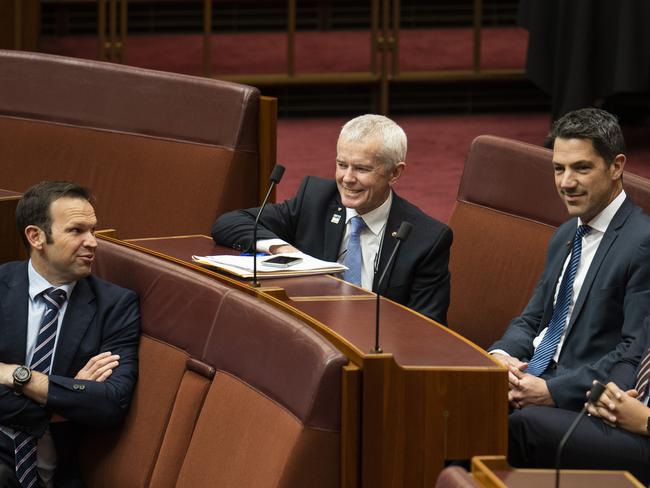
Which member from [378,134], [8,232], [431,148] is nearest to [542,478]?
[378,134]

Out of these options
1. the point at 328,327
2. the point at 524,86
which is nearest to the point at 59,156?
the point at 328,327

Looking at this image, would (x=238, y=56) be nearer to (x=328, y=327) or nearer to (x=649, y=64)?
(x=649, y=64)

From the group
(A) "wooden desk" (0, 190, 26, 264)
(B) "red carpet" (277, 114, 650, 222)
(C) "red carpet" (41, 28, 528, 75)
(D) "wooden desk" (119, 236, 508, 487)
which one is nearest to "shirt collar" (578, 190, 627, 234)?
(D) "wooden desk" (119, 236, 508, 487)

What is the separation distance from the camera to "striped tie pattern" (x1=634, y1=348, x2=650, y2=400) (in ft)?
5.51

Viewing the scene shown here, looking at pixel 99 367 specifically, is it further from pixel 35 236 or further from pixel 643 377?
pixel 643 377

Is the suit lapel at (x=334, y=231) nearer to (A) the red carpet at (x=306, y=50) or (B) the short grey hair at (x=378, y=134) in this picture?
(B) the short grey hair at (x=378, y=134)

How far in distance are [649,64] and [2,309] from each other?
2343mm

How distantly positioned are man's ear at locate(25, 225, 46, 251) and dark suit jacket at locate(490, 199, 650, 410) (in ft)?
2.49

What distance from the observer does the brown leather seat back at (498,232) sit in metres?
2.25

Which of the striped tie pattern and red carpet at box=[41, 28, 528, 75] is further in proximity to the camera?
red carpet at box=[41, 28, 528, 75]

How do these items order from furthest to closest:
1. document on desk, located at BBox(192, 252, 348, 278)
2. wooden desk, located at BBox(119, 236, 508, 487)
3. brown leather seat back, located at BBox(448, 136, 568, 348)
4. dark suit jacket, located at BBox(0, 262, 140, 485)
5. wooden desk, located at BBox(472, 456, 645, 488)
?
brown leather seat back, located at BBox(448, 136, 568, 348), document on desk, located at BBox(192, 252, 348, 278), dark suit jacket, located at BBox(0, 262, 140, 485), wooden desk, located at BBox(119, 236, 508, 487), wooden desk, located at BBox(472, 456, 645, 488)

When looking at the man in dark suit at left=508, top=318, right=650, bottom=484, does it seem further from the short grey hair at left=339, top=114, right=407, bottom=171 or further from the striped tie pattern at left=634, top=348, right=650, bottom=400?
the short grey hair at left=339, top=114, right=407, bottom=171

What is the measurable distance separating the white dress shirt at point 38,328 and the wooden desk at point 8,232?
18.3 inches

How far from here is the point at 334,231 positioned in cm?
210
